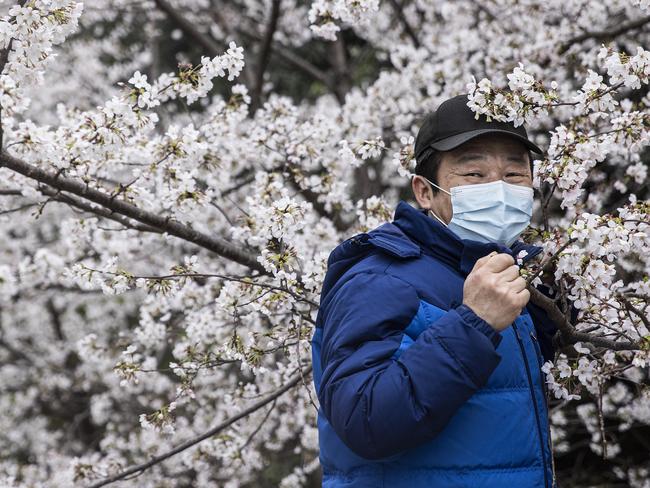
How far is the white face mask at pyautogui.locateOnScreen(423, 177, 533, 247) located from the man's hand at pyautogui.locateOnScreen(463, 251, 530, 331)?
32 centimetres

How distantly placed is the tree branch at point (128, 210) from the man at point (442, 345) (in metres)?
1.40

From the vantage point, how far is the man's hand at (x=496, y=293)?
180 cm

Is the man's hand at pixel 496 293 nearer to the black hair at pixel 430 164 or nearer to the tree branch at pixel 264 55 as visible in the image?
the black hair at pixel 430 164

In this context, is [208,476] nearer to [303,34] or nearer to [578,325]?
[578,325]

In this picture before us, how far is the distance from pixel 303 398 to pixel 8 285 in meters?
2.20

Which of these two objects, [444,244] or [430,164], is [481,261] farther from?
[430,164]

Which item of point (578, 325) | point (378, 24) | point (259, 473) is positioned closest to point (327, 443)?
point (578, 325)

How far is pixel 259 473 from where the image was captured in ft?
18.3

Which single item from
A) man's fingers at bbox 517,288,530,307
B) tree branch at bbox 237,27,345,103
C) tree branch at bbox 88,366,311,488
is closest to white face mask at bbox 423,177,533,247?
man's fingers at bbox 517,288,530,307

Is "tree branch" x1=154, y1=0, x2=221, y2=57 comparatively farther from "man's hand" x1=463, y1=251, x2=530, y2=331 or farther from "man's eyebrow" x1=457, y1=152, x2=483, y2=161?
"man's hand" x1=463, y1=251, x2=530, y2=331

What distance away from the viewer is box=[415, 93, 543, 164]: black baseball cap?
217 cm

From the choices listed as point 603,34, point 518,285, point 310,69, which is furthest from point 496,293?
point 310,69

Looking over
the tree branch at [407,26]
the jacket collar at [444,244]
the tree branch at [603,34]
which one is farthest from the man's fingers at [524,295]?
the tree branch at [407,26]

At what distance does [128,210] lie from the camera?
3.19 metres
